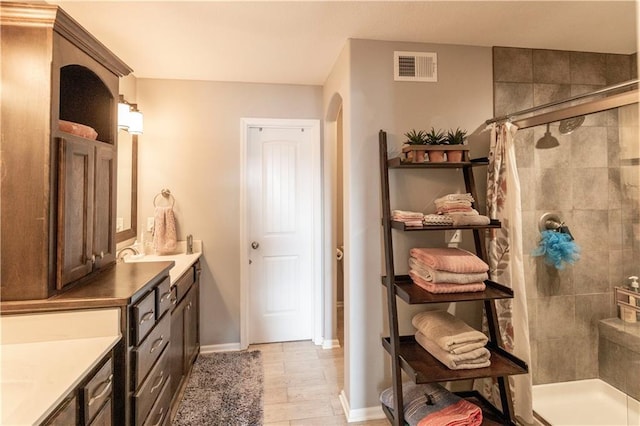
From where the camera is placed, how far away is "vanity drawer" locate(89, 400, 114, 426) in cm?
113

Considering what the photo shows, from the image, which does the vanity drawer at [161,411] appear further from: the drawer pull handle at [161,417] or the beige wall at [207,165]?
the beige wall at [207,165]

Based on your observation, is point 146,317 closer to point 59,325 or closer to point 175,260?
point 59,325

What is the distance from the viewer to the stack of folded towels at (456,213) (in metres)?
1.88

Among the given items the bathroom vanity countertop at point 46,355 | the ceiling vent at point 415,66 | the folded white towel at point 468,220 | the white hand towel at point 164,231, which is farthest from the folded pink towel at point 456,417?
the white hand towel at point 164,231

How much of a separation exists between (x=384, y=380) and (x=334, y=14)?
7.78 ft

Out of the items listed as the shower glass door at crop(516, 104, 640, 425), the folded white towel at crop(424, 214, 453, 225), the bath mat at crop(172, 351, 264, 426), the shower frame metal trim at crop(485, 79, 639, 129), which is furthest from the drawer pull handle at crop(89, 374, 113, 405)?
the shower glass door at crop(516, 104, 640, 425)

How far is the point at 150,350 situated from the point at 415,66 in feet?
7.76

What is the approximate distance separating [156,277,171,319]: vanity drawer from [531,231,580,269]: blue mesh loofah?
2.53 metres

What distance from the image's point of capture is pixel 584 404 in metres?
2.29

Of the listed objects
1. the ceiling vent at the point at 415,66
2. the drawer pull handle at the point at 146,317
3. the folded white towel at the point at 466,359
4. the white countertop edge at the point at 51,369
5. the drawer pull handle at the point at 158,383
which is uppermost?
the ceiling vent at the point at 415,66

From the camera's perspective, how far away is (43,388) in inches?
36.3

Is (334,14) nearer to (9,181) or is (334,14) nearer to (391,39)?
(391,39)

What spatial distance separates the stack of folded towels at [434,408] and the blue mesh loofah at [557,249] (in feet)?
3.95

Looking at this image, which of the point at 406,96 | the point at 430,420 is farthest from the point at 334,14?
the point at 430,420
